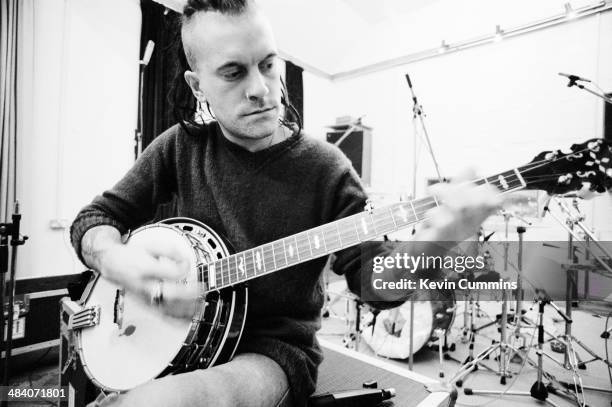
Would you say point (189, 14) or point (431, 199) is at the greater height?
point (189, 14)

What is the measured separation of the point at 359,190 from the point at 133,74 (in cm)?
378

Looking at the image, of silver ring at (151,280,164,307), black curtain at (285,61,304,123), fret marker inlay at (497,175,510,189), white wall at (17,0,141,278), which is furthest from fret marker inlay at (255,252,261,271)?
black curtain at (285,61,304,123)

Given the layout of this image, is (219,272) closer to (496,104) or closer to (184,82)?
(184,82)

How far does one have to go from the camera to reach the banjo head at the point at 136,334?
0.93 meters

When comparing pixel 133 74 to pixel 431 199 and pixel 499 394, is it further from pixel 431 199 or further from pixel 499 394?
pixel 499 394

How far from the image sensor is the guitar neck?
89 centimetres

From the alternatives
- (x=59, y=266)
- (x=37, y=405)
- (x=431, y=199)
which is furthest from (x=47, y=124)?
(x=431, y=199)

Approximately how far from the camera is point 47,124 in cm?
316

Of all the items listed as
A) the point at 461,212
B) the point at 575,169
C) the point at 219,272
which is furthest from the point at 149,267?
the point at 575,169

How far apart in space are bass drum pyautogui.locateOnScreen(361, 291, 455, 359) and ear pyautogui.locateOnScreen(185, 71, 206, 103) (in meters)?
2.39

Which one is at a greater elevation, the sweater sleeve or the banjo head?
the sweater sleeve

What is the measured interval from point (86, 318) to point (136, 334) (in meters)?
0.30

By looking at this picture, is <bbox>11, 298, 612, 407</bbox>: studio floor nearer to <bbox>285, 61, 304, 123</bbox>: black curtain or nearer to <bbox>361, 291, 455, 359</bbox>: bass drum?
<bbox>361, 291, 455, 359</bbox>: bass drum

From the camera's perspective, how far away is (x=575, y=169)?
2.85 ft
